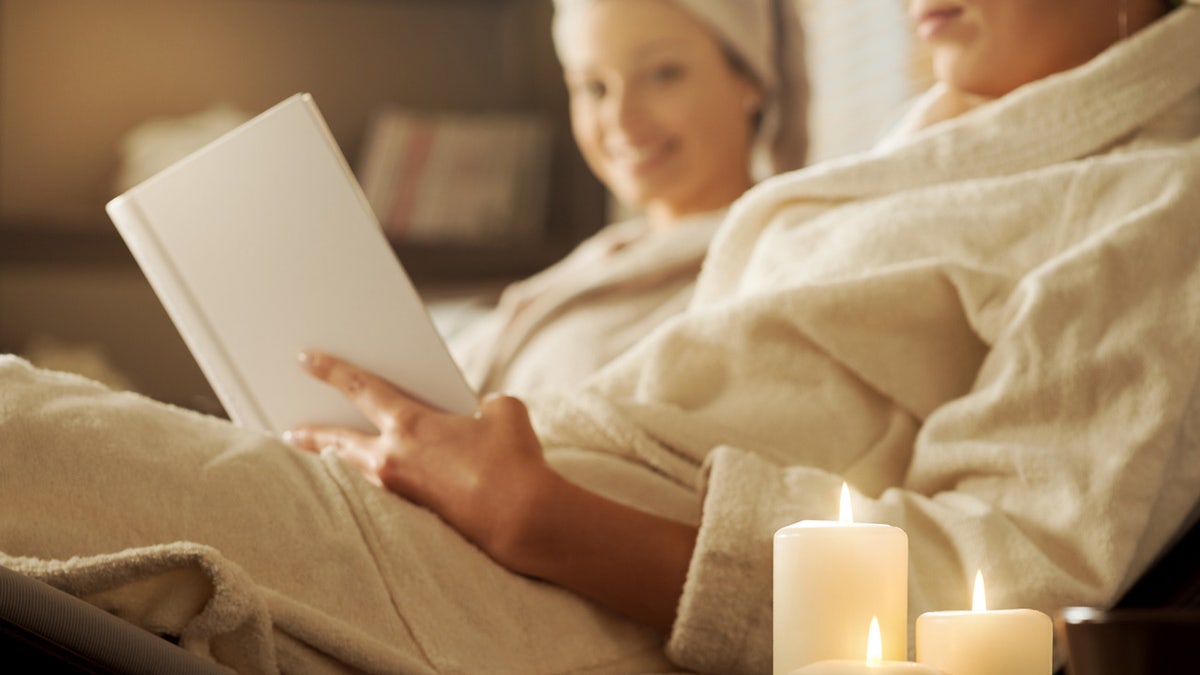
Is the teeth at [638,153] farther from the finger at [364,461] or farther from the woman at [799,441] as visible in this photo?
the finger at [364,461]

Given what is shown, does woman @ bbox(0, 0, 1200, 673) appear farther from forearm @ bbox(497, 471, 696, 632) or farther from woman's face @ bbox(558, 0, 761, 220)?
woman's face @ bbox(558, 0, 761, 220)

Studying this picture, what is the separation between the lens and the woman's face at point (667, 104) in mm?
1907

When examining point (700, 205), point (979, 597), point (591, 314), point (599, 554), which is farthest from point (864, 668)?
point (700, 205)

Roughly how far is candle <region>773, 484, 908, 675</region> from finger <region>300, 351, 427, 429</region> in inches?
14.3

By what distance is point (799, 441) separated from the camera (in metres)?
1.03

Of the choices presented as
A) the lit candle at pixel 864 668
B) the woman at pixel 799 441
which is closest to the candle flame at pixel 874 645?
the lit candle at pixel 864 668

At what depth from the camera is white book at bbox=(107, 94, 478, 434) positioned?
0.98 m

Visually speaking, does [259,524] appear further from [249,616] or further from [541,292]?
[541,292]

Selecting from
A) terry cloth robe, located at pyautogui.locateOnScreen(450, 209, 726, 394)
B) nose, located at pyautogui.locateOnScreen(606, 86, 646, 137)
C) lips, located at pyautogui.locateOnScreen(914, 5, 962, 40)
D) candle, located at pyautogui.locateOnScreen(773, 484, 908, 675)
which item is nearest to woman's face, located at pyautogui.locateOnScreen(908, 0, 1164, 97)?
lips, located at pyautogui.locateOnScreen(914, 5, 962, 40)

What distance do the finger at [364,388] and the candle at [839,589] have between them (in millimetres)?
363

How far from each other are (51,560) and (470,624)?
0.25 metres

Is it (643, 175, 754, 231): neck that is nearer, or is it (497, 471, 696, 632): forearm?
(497, 471, 696, 632): forearm

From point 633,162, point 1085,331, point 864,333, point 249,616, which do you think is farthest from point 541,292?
point 249,616

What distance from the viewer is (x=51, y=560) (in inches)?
28.6
